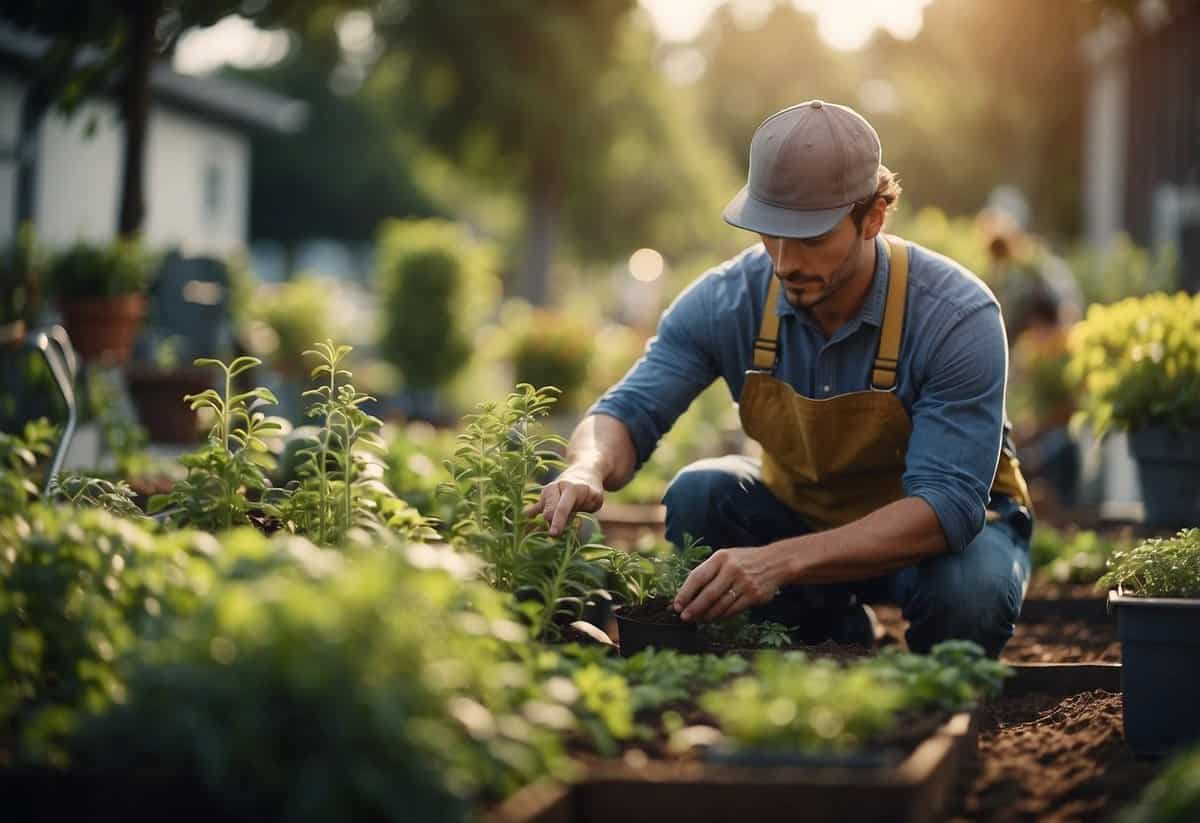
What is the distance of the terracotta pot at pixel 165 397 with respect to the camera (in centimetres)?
702

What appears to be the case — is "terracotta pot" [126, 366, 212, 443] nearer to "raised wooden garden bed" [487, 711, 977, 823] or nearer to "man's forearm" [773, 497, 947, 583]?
"man's forearm" [773, 497, 947, 583]

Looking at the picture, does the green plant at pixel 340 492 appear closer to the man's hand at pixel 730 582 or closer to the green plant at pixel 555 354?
the man's hand at pixel 730 582

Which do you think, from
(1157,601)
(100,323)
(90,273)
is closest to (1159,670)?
(1157,601)

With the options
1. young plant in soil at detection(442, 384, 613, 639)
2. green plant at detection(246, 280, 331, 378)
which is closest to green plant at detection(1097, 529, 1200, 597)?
young plant in soil at detection(442, 384, 613, 639)

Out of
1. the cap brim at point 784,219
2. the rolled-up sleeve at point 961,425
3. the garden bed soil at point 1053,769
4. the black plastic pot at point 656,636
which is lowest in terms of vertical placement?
the garden bed soil at point 1053,769

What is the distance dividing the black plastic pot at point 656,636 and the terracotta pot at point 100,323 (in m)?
4.65

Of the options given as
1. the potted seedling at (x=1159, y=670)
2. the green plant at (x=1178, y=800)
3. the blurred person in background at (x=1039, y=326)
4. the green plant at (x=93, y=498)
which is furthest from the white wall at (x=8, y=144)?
the green plant at (x=1178, y=800)

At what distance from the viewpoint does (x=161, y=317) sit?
8.58m

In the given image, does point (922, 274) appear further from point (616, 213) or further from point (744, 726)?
point (616, 213)

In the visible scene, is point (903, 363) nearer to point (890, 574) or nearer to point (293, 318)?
point (890, 574)

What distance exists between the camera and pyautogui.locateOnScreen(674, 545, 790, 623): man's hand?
9.53ft

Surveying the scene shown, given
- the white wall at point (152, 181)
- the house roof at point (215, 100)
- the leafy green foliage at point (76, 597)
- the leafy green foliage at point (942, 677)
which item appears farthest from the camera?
the house roof at point (215, 100)

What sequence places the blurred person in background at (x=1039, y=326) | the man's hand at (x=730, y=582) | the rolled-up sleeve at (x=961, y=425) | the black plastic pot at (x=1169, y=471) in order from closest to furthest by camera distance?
the man's hand at (x=730, y=582), the rolled-up sleeve at (x=961, y=425), the black plastic pot at (x=1169, y=471), the blurred person in background at (x=1039, y=326)

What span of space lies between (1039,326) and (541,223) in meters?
18.6
